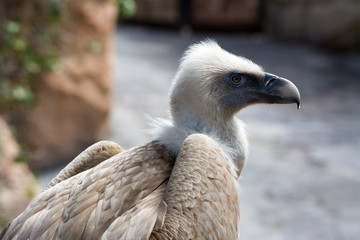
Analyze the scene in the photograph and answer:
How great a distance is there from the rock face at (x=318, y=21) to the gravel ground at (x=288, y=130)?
0.37 metres

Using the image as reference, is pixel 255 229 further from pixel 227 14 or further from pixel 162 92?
pixel 227 14

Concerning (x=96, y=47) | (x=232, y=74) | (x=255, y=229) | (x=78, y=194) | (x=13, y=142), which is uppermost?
(x=232, y=74)

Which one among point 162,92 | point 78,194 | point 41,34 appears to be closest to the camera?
point 78,194

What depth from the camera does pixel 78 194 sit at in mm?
1799

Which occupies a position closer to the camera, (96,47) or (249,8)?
(96,47)

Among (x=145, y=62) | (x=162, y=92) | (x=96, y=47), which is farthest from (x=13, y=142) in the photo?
(x=145, y=62)

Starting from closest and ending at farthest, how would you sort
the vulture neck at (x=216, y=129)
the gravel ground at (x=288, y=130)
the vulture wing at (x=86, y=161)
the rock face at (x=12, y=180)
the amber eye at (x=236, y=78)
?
the vulture neck at (x=216, y=129) → the amber eye at (x=236, y=78) → the vulture wing at (x=86, y=161) → the rock face at (x=12, y=180) → the gravel ground at (x=288, y=130)

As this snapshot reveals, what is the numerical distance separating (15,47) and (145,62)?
20.0 ft

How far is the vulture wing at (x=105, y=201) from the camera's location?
168cm

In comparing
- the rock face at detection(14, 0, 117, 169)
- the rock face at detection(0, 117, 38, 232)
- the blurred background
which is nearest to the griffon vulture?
the blurred background

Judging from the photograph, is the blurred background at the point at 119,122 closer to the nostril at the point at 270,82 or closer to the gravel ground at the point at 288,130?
the gravel ground at the point at 288,130

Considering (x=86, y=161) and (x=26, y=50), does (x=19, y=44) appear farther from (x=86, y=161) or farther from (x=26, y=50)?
(x=86, y=161)

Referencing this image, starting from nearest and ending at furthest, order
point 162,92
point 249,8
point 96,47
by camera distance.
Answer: point 96,47, point 162,92, point 249,8

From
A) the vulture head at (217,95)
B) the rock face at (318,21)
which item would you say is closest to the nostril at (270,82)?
the vulture head at (217,95)
